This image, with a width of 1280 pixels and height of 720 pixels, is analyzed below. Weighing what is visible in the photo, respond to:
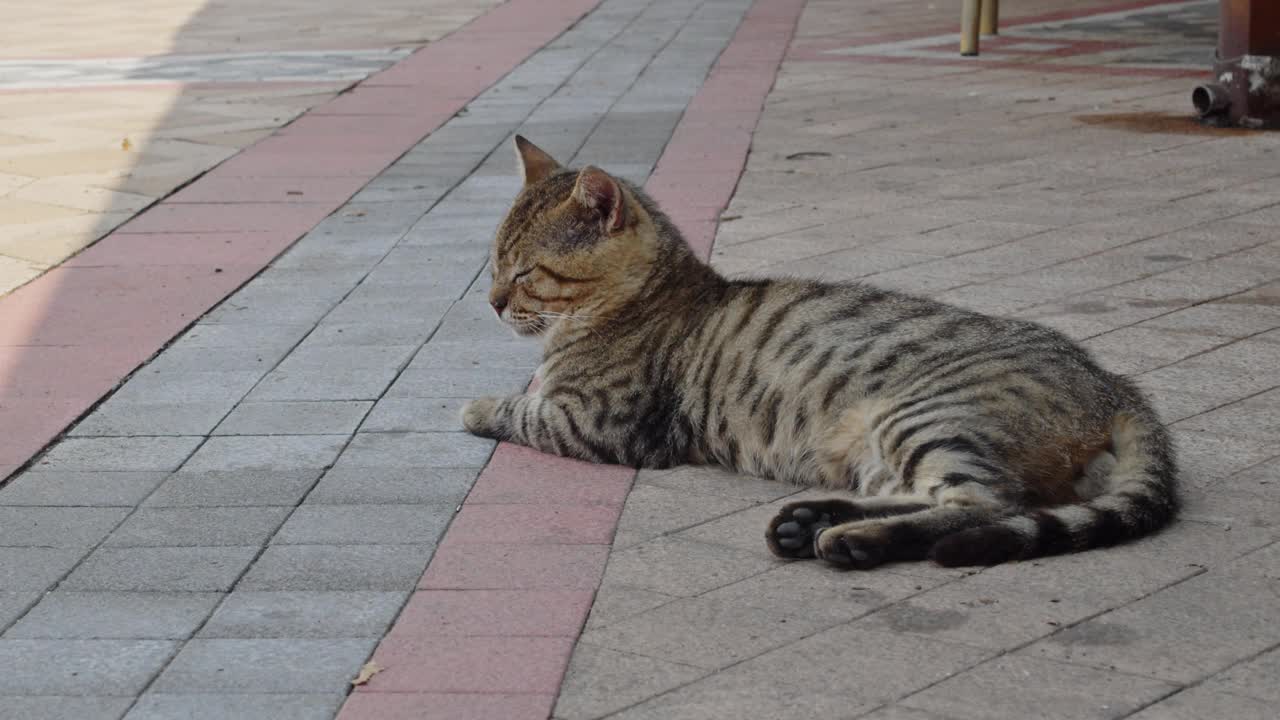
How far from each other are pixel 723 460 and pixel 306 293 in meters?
2.76

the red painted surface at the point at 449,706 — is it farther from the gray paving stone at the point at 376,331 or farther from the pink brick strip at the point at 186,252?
the gray paving stone at the point at 376,331

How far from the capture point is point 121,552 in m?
4.38

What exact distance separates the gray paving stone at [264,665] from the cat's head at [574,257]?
162 centimetres

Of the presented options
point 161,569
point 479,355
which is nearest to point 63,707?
point 161,569

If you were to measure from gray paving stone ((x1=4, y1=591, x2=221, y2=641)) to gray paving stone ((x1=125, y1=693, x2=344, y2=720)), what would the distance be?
1.10ft

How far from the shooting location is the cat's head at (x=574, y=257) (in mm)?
5082

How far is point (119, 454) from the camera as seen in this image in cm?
516

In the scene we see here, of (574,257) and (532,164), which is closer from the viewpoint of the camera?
(574,257)

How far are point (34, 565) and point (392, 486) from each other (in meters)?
1.01

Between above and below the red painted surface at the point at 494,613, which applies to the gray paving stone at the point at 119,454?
above

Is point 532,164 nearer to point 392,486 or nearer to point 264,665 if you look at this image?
point 392,486

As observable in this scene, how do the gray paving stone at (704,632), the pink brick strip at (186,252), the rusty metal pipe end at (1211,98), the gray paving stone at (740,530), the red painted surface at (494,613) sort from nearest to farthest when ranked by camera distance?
the gray paving stone at (704,632) → the red painted surface at (494,613) → the gray paving stone at (740,530) → the pink brick strip at (186,252) → the rusty metal pipe end at (1211,98)

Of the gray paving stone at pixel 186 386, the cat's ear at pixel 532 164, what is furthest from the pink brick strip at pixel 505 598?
the gray paving stone at pixel 186 386

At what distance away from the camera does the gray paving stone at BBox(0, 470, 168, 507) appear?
4.77m
